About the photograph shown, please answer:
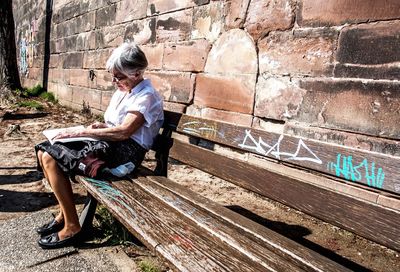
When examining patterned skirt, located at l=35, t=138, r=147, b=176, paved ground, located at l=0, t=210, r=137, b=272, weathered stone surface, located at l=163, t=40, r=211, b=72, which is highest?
weathered stone surface, located at l=163, t=40, r=211, b=72

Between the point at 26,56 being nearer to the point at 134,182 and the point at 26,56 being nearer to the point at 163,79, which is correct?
the point at 163,79

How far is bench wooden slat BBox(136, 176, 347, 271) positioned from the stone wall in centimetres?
92

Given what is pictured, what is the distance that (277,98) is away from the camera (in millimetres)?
2768

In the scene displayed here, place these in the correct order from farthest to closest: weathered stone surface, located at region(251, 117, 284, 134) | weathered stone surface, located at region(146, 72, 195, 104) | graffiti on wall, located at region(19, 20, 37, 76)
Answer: graffiti on wall, located at region(19, 20, 37, 76) → weathered stone surface, located at region(146, 72, 195, 104) → weathered stone surface, located at region(251, 117, 284, 134)

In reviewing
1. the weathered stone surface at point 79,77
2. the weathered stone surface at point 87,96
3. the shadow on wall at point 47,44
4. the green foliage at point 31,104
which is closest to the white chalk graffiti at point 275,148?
the weathered stone surface at point 87,96

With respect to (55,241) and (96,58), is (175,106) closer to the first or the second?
(55,241)

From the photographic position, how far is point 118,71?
A: 2490mm

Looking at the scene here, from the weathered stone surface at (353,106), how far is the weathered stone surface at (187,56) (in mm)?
1233

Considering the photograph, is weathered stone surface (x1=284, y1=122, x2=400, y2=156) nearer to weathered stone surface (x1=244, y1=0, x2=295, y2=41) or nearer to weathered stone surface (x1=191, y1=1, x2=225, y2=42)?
weathered stone surface (x1=244, y1=0, x2=295, y2=41)

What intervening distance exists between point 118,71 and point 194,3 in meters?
1.47

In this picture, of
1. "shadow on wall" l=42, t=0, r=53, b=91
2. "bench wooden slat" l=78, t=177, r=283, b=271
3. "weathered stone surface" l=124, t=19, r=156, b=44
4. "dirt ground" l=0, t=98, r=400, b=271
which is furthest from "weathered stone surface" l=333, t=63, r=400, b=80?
"shadow on wall" l=42, t=0, r=53, b=91

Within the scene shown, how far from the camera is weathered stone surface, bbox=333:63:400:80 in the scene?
2.01 m

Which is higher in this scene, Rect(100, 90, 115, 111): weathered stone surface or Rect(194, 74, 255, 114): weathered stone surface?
Rect(194, 74, 255, 114): weathered stone surface

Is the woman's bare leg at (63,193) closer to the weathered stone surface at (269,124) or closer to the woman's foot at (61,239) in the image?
the woman's foot at (61,239)
